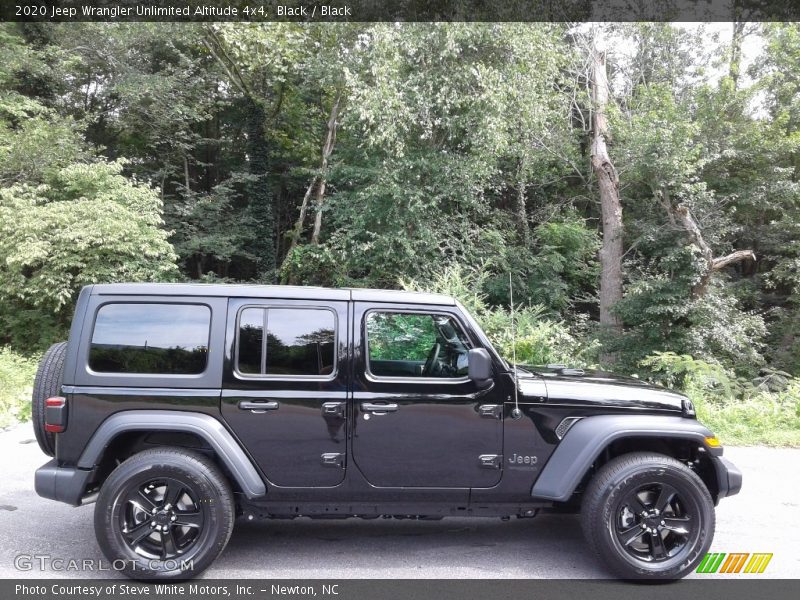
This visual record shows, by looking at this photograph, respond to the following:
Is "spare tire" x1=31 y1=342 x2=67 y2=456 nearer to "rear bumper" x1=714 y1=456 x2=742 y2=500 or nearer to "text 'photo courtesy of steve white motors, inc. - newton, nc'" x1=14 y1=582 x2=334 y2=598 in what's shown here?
"text 'photo courtesy of steve white motors, inc. - newton, nc'" x1=14 y1=582 x2=334 y2=598

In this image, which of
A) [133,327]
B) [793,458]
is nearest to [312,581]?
[133,327]

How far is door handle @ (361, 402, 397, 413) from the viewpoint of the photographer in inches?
159

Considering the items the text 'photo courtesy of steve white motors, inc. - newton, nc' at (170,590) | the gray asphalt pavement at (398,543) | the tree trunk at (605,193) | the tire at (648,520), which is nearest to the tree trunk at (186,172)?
the tree trunk at (605,193)

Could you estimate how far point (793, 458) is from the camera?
682cm

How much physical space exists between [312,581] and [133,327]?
6.63 feet

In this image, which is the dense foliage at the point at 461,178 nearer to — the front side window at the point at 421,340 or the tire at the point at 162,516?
the front side window at the point at 421,340

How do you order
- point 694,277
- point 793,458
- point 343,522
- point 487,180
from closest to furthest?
point 343,522 < point 793,458 < point 694,277 < point 487,180

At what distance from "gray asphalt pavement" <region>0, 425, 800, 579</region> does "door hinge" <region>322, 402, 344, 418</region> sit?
1.03m

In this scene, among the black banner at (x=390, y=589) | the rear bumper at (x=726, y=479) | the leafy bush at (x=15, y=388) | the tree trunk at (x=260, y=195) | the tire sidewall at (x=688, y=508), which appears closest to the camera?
the black banner at (x=390, y=589)

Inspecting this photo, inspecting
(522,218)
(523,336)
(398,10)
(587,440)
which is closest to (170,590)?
(587,440)

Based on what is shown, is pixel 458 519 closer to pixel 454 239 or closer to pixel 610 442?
pixel 610 442

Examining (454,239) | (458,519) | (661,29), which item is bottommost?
(458,519)

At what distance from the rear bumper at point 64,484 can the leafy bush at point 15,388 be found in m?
5.07

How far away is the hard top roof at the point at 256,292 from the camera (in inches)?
163
